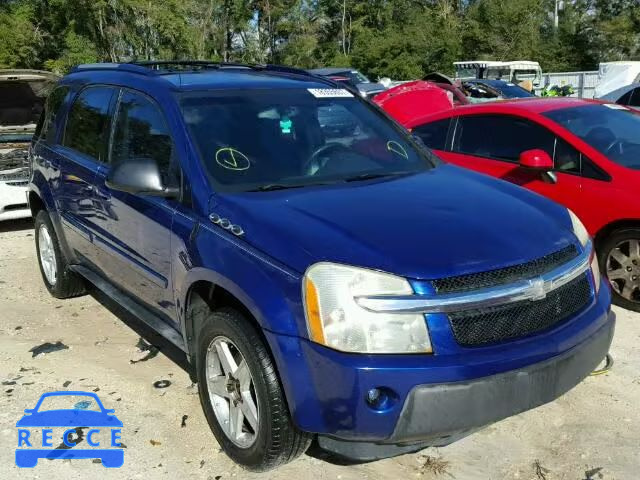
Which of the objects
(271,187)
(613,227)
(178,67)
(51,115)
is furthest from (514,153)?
(51,115)

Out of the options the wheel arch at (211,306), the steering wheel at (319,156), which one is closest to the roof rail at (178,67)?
the steering wheel at (319,156)

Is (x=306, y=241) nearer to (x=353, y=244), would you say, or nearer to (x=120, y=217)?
(x=353, y=244)

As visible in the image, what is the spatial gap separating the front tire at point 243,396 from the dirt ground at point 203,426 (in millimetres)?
173

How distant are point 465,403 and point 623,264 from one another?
293 centimetres

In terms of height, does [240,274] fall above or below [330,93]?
below

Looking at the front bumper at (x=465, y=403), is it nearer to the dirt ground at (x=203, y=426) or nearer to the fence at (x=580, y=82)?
the dirt ground at (x=203, y=426)

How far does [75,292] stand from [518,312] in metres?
3.88

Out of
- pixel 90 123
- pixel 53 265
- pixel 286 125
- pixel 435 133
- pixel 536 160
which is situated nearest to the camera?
pixel 286 125

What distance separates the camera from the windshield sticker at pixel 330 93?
13.1 feet

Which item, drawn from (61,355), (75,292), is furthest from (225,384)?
(75,292)

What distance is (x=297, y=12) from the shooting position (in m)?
50.2

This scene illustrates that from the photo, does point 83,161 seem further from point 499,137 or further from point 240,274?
point 499,137

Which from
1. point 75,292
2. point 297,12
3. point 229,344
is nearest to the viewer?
point 229,344

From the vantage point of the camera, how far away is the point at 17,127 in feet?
27.4
